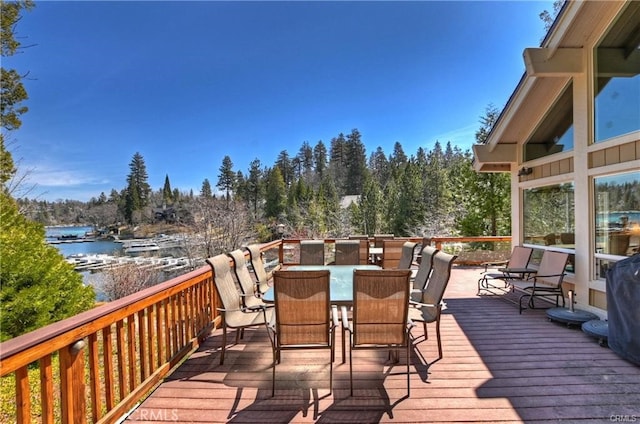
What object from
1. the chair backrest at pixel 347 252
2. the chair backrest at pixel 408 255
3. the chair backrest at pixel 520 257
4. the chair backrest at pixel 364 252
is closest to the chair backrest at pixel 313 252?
the chair backrest at pixel 347 252

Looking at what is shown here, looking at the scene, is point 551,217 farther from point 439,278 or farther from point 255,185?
point 255,185

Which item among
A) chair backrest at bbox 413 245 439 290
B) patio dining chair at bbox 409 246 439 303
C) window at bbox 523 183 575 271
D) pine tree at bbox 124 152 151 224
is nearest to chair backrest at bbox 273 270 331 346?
patio dining chair at bbox 409 246 439 303

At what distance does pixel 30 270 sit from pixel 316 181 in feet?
111

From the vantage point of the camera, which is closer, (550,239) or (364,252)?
(550,239)

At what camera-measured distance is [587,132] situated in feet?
15.4

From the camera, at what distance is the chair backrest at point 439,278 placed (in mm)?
3285

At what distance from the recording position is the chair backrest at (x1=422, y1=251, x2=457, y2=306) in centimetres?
329

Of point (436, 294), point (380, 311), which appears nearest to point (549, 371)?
point (436, 294)

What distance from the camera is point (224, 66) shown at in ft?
53.8

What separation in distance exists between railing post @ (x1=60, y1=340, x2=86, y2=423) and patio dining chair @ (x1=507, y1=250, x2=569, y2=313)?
547cm

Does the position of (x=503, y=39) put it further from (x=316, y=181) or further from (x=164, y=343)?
(x=316, y=181)

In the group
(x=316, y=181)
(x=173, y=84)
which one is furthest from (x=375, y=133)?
(x=173, y=84)

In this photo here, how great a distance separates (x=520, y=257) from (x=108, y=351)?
22.0ft

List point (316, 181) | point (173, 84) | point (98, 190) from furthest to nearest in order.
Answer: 1. point (316, 181)
2. point (98, 190)
3. point (173, 84)
